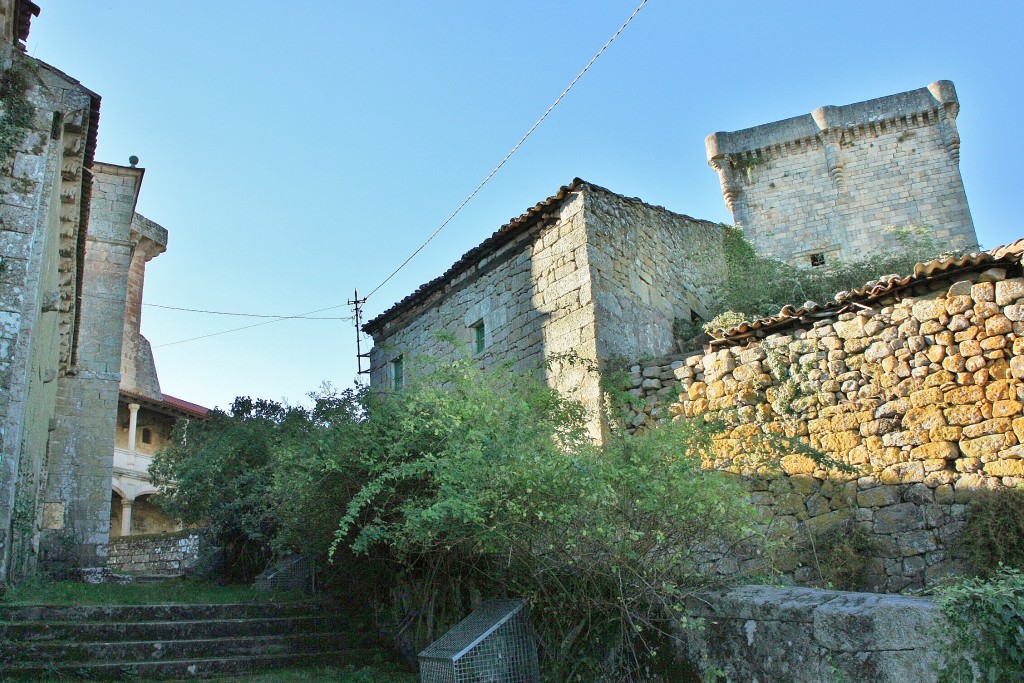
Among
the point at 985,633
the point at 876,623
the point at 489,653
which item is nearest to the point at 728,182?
the point at 489,653

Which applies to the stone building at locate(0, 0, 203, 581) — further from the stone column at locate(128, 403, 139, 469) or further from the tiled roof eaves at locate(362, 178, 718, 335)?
the stone column at locate(128, 403, 139, 469)

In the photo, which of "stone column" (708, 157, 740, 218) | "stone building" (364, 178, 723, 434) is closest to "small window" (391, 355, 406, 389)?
"stone building" (364, 178, 723, 434)

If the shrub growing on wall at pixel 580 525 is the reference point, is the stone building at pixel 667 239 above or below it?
above

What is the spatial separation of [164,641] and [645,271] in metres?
7.92

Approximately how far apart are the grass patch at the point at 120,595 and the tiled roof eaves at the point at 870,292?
220 inches

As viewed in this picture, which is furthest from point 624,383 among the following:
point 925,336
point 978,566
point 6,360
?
point 6,360

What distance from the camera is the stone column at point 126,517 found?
2445cm

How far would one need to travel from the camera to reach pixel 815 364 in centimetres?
805

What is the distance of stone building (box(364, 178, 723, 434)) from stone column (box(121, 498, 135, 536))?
15.2 meters

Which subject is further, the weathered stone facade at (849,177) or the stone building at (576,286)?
the weathered stone facade at (849,177)

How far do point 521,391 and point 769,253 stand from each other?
14.6 metres

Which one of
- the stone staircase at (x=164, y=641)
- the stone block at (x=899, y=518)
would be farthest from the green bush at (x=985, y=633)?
the stone staircase at (x=164, y=641)

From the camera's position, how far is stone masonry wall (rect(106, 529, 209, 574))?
14.0 meters

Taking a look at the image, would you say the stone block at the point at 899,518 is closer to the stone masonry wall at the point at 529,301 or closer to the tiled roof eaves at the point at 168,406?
the stone masonry wall at the point at 529,301
